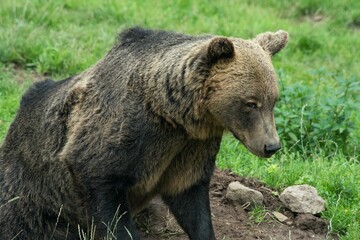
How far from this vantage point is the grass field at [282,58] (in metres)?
7.17

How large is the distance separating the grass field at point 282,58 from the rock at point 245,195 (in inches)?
17.9

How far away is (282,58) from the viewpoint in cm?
1120

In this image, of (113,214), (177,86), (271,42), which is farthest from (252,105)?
(113,214)

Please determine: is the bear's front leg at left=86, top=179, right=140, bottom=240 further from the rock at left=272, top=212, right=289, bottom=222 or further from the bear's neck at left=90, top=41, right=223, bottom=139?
the rock at left=272, top=212, right=289, bottom=222

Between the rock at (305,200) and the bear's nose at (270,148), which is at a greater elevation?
the bear's nose at (270,148)

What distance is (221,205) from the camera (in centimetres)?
667

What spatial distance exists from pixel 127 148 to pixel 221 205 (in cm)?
154

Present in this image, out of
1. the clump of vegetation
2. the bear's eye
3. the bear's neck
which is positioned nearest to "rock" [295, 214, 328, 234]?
the bear's neck

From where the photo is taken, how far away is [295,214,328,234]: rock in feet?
21.1

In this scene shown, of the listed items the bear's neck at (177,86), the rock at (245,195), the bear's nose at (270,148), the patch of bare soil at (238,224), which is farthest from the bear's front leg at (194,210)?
the bear's nose at (270,148)

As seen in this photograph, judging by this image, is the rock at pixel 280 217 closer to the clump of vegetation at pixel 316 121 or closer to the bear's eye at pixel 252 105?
the clump of vegetation at pixel 316 121

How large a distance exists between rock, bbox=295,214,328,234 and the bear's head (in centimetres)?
146

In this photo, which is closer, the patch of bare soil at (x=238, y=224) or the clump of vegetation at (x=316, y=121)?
the patch of bare soil at (x=238, y=224)

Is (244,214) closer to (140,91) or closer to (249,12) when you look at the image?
(140,91)
